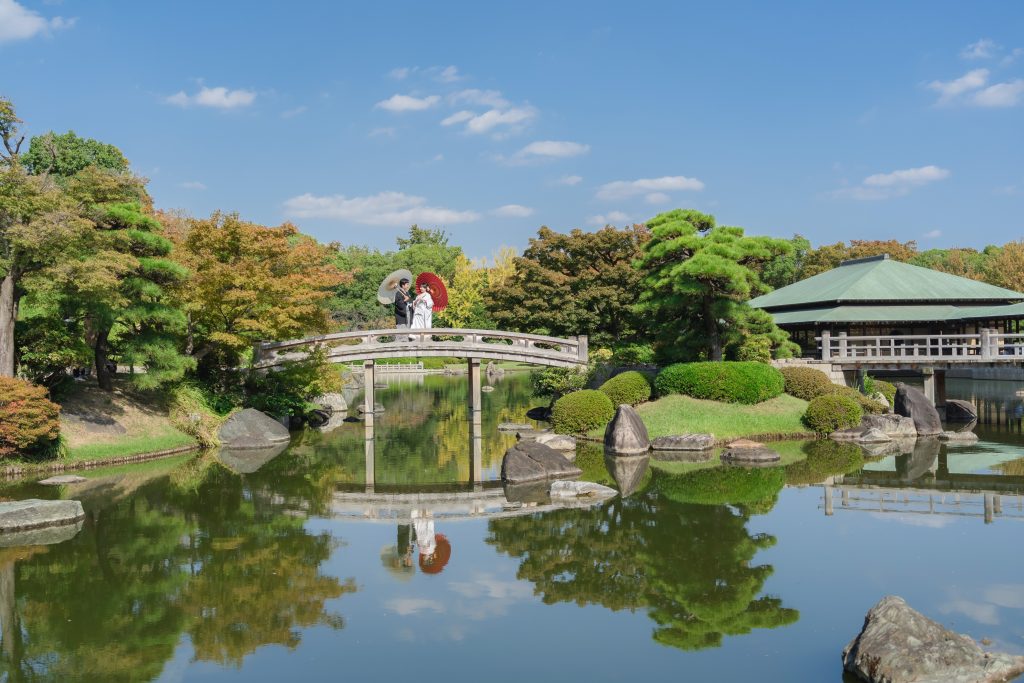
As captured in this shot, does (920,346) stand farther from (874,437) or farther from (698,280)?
(698,280)

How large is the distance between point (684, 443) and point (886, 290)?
47.0ft

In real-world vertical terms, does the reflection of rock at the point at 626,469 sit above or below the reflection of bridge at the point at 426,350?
below

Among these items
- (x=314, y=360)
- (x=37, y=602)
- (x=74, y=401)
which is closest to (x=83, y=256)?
(x=74, y=401)

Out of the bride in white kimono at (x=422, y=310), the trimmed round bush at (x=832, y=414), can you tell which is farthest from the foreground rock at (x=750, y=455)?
the bride in white kimono at (x=422, y=310)

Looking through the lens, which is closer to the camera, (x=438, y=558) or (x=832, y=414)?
(x=438, y=558)

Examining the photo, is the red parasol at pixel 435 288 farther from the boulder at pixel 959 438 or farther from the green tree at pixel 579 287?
the boulder at pixel 959 438

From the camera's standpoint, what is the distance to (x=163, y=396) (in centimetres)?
2417

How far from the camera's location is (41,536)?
43.9 feet

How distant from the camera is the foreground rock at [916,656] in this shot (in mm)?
7105

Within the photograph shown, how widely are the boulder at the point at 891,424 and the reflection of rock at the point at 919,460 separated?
1.80 feet

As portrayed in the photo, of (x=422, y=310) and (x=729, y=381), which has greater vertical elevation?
(x=422, y=310)

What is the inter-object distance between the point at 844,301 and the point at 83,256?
84.7 ft

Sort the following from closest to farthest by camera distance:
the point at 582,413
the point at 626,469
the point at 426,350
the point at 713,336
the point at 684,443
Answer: the point at 626,469 < the point at 684,443 < the point at 582,413 < the point at 713,336 < the point at 426,350

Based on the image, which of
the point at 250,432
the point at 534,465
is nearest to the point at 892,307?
the point at 534,465
